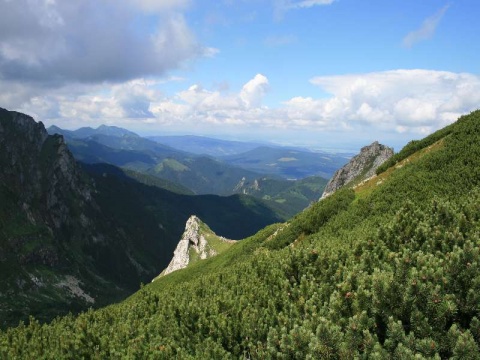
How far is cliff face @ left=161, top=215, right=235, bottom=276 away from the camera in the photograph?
13075cm

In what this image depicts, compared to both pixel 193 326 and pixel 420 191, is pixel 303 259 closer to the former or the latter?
pixel 193 326

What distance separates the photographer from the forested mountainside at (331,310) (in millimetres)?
9375

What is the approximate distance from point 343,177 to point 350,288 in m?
135

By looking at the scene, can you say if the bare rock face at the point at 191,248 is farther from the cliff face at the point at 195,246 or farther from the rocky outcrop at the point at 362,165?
the rocky outcrop at the point at 362,165

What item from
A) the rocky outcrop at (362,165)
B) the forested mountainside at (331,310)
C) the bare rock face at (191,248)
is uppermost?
the rocky outcrop at (362,165)

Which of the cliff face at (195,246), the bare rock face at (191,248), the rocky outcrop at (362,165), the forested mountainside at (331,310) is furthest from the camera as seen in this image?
the rocky outcrop at (362,165)

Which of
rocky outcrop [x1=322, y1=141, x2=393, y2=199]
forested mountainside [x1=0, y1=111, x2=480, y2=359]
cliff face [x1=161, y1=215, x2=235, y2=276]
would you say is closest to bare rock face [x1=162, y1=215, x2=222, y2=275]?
cliff face [x1=161, y1=215, x2=235, y2=276]

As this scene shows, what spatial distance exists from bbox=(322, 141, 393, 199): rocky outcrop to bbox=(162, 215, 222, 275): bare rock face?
44.3 metres

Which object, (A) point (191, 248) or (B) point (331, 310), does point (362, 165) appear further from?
(B) point (331, 310)

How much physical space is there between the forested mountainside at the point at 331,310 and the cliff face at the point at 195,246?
10031 centimetres

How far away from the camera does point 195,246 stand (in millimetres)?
136750

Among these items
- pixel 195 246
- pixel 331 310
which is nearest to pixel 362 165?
pixel 195 246

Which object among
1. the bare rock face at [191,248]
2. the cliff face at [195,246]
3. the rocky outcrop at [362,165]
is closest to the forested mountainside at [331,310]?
the cliff face at [195,246]

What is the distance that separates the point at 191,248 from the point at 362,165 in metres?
66.7
